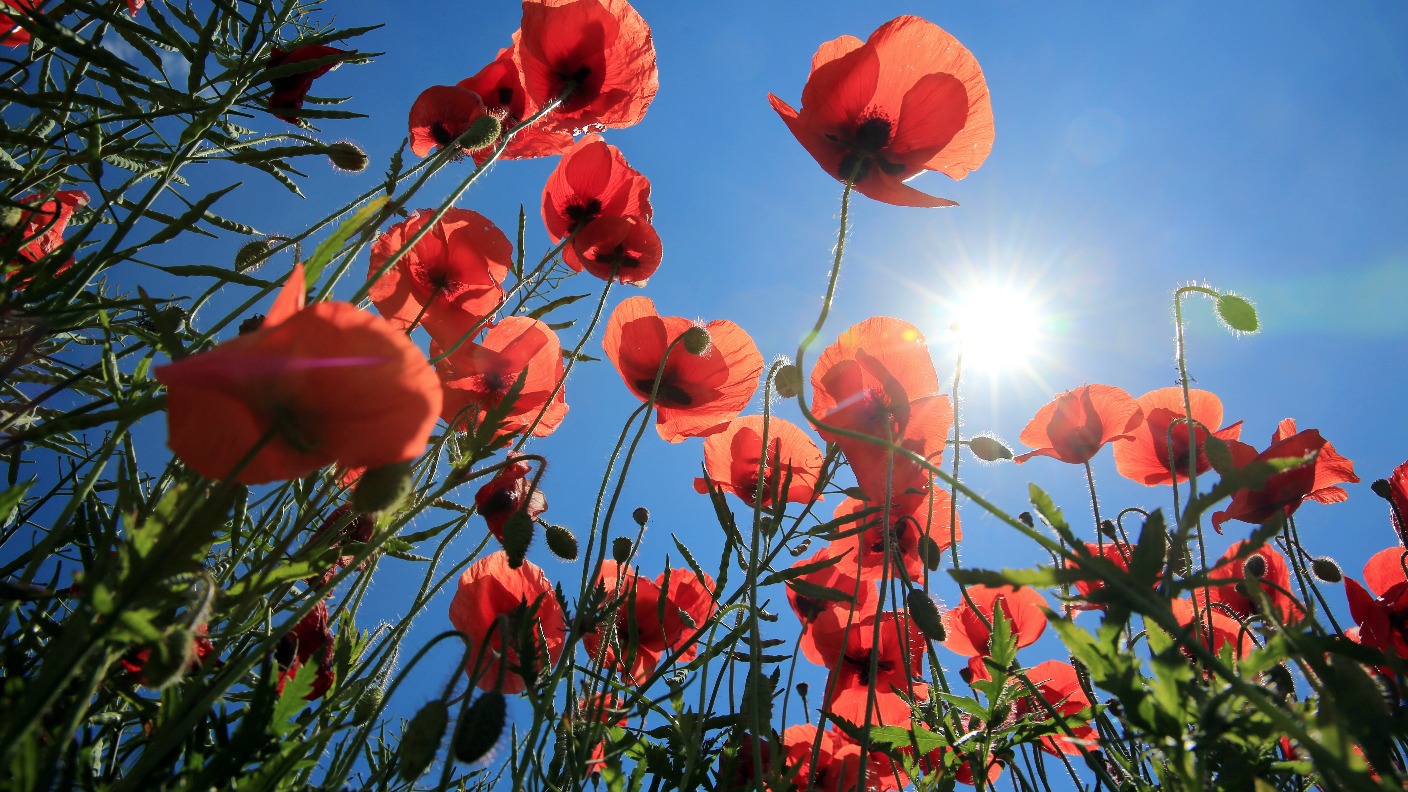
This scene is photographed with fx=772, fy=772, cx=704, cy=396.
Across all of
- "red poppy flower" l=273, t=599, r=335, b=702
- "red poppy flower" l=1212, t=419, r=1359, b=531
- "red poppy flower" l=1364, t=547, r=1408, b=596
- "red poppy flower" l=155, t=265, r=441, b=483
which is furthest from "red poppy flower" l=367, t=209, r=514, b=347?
"red poppy flower" l=1364, t=547, r=1408, b=596

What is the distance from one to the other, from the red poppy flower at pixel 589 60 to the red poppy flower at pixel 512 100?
3 centimetres

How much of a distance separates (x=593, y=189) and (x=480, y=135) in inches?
35.1

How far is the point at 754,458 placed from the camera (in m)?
2.34

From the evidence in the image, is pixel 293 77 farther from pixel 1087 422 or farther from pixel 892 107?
pixel 1087 422

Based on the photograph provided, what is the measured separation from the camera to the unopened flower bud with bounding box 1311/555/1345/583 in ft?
7.44

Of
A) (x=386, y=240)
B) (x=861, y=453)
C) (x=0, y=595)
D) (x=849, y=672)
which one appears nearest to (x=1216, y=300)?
(x=861, y=453)

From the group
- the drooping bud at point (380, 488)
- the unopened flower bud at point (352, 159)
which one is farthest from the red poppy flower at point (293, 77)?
the drooping bud at point (380, 488)

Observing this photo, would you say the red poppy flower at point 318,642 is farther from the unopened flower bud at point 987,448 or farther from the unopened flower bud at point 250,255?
the unopened flower bud at point 987,448

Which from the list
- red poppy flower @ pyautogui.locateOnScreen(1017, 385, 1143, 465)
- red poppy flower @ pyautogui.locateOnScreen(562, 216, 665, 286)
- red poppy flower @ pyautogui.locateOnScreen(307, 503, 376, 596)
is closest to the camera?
red poppy flower @ pyautogui.locateOnScreen(307, 503, 376, 596)

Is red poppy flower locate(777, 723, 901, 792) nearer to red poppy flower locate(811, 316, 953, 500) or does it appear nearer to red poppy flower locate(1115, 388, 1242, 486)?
red poppy flower locate(811, 316, 953, 500)

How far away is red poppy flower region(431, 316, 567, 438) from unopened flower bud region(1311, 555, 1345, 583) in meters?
2.29

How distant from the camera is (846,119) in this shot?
5.74 feet

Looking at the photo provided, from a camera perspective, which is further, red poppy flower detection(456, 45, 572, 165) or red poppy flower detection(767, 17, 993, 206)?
red poppy flower detection(456, 45, 572, 165)

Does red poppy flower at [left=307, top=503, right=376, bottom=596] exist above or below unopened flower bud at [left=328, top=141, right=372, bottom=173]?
below
